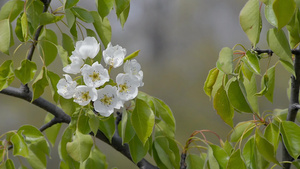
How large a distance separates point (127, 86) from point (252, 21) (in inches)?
8.9

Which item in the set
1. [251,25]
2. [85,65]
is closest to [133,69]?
[85,65]

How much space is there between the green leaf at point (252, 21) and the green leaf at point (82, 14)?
0.27m

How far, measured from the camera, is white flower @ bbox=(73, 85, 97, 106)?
0.73 meters

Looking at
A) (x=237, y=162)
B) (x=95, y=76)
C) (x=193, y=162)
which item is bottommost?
(x=193, y=162)

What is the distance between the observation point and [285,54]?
27.8 inches

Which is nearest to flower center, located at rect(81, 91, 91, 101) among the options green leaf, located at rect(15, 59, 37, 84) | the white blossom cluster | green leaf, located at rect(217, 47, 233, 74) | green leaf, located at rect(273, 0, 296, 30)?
the white blossom cluster

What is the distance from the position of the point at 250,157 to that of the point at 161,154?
0.16 metres

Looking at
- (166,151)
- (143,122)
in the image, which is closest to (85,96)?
(143,122)

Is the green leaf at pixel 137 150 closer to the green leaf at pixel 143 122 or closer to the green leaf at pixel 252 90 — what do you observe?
the green leaf at pixel 143 122

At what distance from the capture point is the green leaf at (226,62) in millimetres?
693

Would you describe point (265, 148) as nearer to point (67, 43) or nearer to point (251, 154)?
point (251, 154)

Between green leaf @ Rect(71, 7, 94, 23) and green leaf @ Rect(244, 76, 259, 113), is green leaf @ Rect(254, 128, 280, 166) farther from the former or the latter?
green leaf @ Rect(71, 7, 94, 23)

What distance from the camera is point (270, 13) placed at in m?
0.70

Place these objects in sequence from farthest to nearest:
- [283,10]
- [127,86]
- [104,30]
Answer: [104,30]
[127,86]
[283,10]
